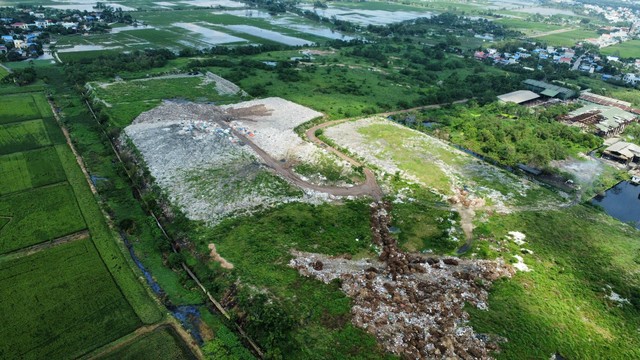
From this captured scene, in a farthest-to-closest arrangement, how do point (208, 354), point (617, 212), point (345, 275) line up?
point (617, 212) → point (345, 275) → point (208, 354)

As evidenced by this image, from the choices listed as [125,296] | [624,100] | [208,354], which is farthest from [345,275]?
[624,100]

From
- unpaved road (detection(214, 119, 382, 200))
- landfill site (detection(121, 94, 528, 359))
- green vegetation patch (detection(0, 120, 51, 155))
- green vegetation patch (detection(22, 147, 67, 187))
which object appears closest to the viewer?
landfill site (detection(121, 94, 528, 359))

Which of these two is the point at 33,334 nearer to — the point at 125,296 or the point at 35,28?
the point at 125,296

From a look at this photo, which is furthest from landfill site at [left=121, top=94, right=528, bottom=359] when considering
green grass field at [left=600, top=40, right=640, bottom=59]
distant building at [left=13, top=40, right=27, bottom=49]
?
green grass field at [left=600, top=40, right=640, bottom=59]

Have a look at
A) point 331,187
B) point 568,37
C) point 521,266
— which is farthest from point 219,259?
point 568,37

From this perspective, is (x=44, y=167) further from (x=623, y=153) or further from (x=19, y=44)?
(x=623, y=153)

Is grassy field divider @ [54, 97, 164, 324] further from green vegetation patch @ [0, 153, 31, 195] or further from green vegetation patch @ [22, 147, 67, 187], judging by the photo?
green vegetation patch @ [0, 153, 31, 195]
